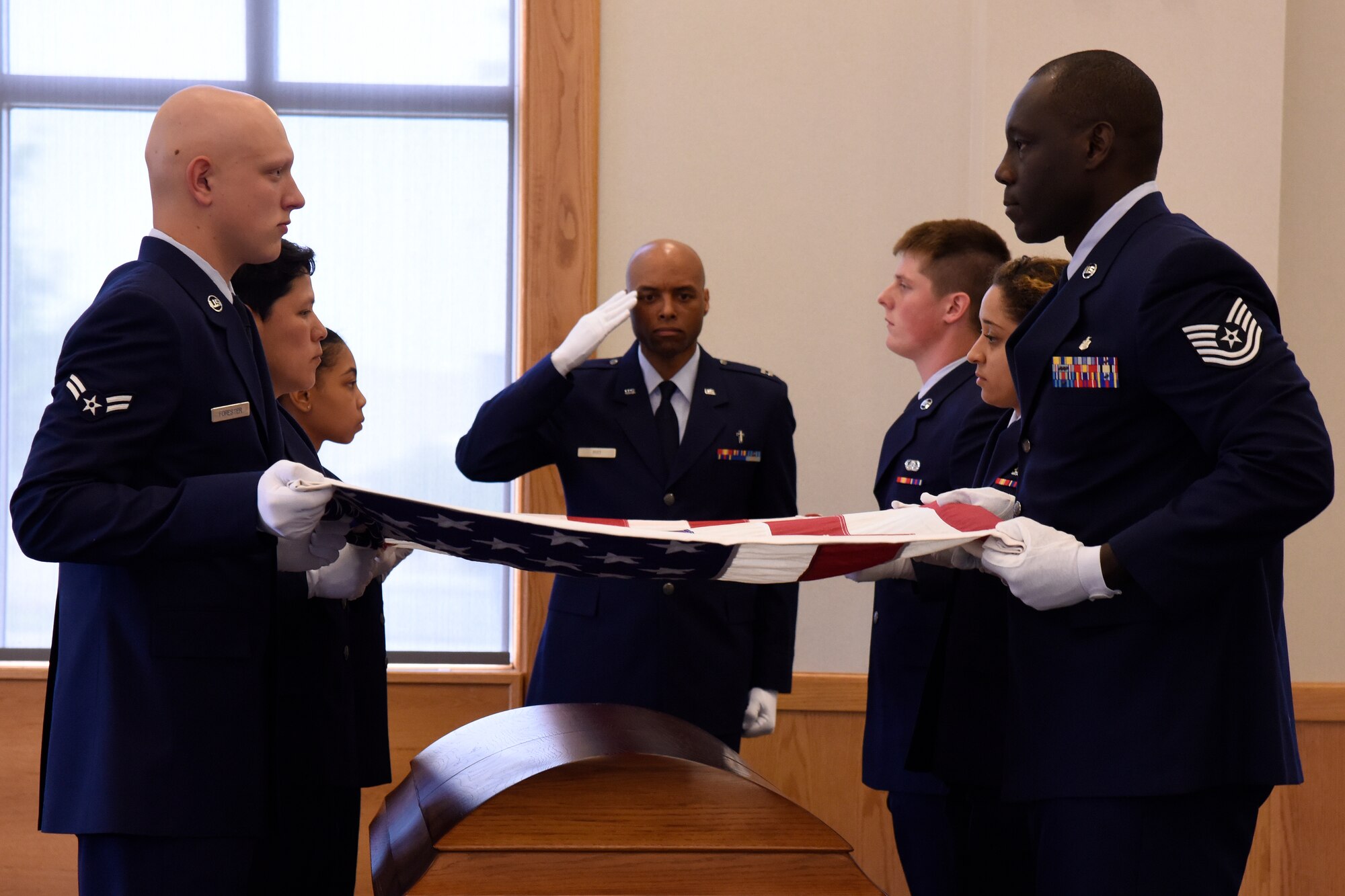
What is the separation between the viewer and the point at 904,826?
8.12 feet

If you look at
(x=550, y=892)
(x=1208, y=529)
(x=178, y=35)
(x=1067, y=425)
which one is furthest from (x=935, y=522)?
(x=178, y=35)

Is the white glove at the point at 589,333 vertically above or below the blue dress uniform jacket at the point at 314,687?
above

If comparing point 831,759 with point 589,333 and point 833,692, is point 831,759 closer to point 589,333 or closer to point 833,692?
point 833,692

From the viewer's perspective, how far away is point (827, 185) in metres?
3.39

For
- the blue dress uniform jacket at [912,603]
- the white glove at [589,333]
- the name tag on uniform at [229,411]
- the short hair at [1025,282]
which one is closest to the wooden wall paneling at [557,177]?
the white glove at [589,333]

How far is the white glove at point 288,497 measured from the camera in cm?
146

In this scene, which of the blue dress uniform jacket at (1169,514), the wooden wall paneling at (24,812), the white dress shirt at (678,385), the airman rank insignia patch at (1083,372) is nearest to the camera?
the blue dress uniform jacket at (1169,514)

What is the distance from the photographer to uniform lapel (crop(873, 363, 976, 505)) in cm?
255

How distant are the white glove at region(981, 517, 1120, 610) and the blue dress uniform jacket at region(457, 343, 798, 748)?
1032mm

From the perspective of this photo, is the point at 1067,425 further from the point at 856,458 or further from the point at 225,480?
the point at 856,458

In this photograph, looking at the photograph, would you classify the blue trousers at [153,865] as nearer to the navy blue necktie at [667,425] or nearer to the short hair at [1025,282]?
the navy blue necktie at [667,425]

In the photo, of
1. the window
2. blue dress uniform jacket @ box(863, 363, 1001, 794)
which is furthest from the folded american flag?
the window

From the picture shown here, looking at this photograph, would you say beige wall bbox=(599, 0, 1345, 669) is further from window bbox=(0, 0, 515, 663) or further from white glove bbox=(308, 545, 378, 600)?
white glove bbox=(308, 545, 378, 600)

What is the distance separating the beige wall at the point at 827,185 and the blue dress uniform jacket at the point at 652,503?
71cm
